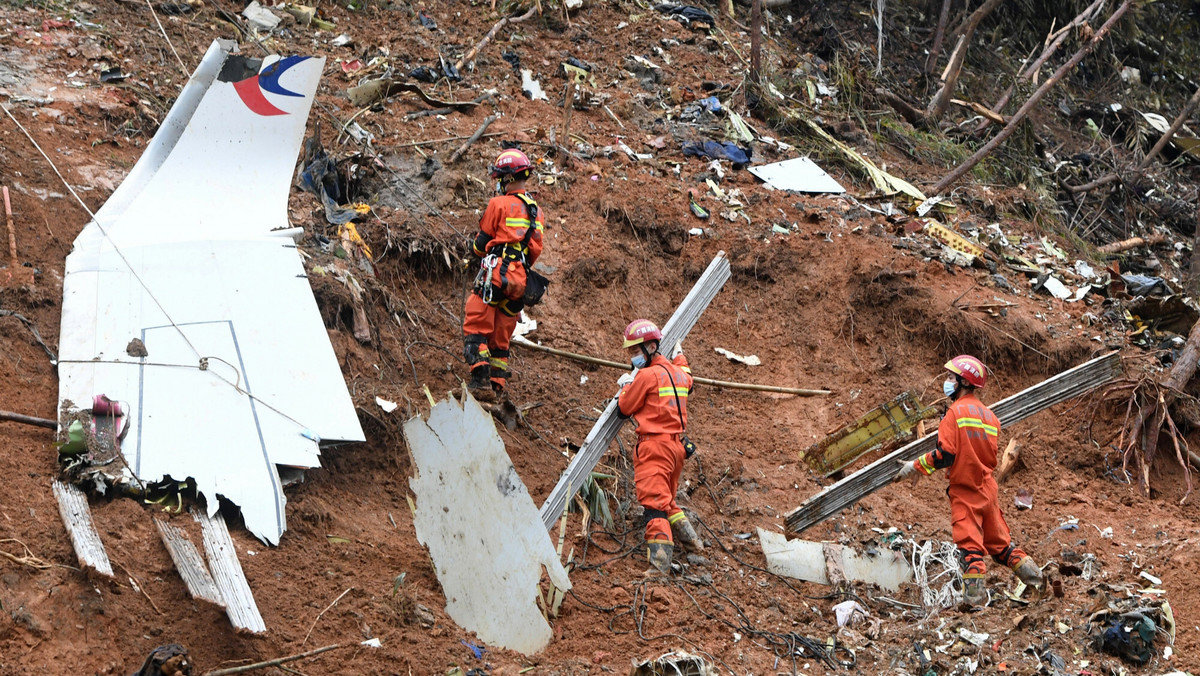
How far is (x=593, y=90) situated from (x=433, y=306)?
14.3 ft

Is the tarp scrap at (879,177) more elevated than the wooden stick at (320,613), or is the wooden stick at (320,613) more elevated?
the wooden stick at (320,613)

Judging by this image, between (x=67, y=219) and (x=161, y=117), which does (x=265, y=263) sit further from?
(x=161, y=117)

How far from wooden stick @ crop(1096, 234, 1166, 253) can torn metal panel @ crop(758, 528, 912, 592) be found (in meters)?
6.82

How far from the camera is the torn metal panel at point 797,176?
1095 cm

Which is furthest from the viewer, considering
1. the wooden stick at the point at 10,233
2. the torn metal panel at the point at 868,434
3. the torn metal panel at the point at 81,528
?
the torn metal panel at the point at 868,434

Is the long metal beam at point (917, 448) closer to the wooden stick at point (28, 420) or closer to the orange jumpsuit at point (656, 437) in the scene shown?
the orange jumpsuit at point (656, 437)

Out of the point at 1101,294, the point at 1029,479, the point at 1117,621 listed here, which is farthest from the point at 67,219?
the point at 1101,294

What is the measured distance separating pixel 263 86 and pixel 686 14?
701 cm

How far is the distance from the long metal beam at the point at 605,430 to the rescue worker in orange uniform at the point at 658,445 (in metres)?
0.15

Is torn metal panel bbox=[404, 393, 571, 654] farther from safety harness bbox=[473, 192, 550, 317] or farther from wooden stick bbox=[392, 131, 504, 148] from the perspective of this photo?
wooden stick bbox=[392, 131, 504, 148]

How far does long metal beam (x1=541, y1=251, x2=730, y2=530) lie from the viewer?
20.7 feet

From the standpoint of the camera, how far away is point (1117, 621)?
567 centimetres

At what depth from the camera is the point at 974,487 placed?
6.72m

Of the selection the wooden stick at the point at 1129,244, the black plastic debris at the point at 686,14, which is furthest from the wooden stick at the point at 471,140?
the wooden stick at the point at 1129,244
